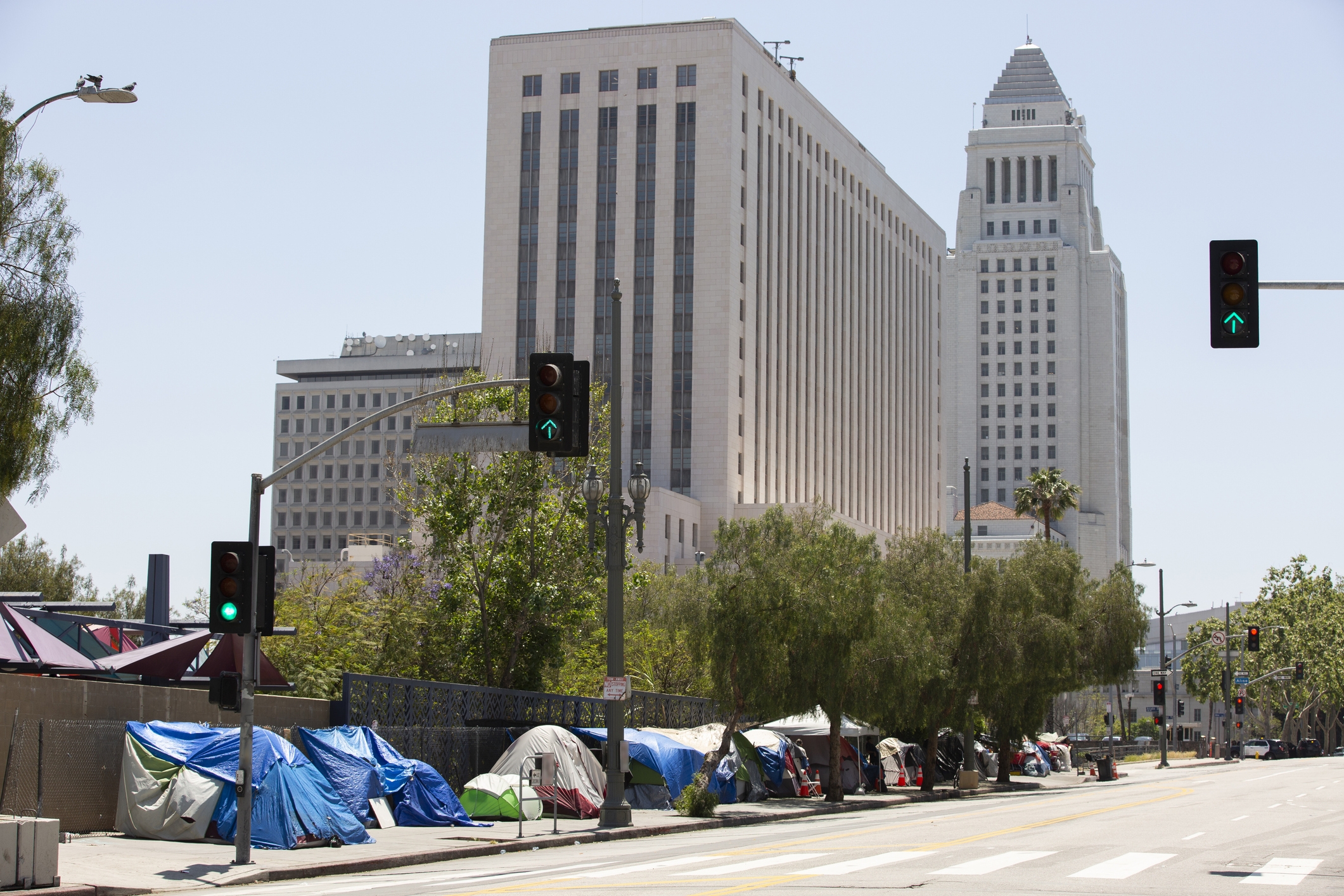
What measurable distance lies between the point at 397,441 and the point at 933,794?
383 ft

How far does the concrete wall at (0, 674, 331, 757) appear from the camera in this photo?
74.1ft

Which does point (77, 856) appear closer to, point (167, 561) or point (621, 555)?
point (621, 555)

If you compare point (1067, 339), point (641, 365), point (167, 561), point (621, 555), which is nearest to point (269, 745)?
point (621, 555)

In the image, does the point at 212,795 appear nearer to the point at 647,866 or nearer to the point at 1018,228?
the point at 647,866

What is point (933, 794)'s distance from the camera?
4388 cm

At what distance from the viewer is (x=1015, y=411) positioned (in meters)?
190

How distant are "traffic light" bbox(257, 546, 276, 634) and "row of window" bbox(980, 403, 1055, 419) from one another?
176m

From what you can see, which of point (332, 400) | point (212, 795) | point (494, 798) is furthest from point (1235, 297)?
point (332, 400)

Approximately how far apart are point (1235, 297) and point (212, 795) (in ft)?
55.5

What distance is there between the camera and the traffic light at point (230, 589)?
19641mm

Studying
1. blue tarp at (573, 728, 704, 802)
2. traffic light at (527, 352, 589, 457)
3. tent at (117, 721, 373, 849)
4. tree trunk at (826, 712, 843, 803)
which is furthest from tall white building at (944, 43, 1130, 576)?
traffic light at (527, 352, 589, 457)

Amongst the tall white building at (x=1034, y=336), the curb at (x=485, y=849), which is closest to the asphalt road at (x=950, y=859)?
the curb at (x=485, y=849)

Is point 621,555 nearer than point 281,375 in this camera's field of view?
Yes

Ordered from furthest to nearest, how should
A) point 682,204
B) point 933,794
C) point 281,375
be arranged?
point 281,375 → point 682,204 → point 933,794
